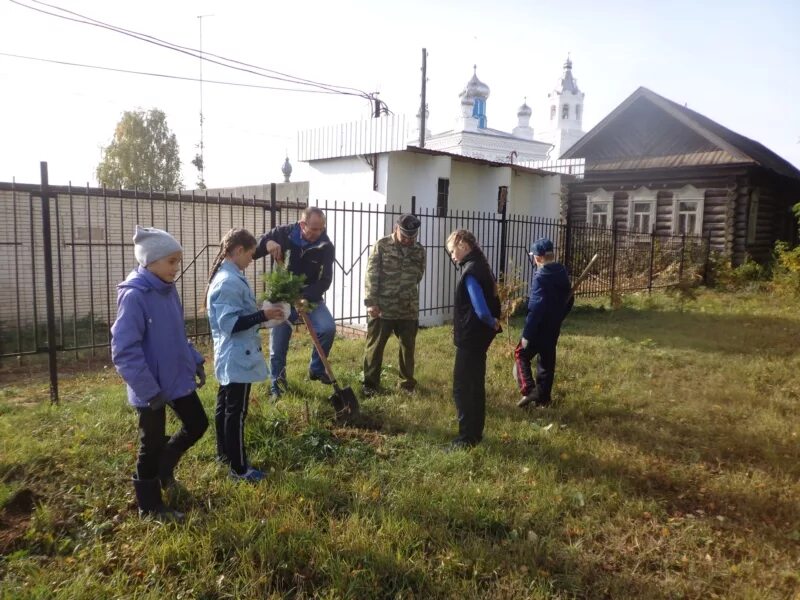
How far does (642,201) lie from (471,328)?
16.5m

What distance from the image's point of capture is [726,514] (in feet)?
11.0

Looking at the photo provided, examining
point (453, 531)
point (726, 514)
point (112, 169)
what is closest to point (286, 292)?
point (453, 531)

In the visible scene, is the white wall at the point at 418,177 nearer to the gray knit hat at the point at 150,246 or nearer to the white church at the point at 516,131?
the gray knit hat at the point at 150,246

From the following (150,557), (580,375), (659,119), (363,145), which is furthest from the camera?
(659,119)

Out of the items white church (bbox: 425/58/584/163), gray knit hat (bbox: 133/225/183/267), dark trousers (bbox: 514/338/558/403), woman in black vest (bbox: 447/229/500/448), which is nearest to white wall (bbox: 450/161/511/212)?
dark trousers (bbox: 514/338/558/403)

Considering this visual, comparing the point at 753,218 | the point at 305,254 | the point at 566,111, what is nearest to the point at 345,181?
the point at 305,254

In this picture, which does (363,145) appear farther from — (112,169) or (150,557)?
(112,169)

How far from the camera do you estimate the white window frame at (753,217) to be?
1745cm

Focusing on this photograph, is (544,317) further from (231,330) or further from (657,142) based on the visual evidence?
(657,142)

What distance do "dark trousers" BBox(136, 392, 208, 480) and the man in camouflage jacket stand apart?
2.24m

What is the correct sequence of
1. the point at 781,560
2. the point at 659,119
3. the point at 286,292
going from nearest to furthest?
the point at 781,560 < the point at 286,292 < the point at 659,119

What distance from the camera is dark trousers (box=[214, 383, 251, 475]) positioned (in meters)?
3.36

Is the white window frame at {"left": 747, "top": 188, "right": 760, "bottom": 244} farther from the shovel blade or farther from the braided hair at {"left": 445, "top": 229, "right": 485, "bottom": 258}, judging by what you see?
the shovel blade

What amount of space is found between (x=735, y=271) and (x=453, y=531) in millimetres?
15330
